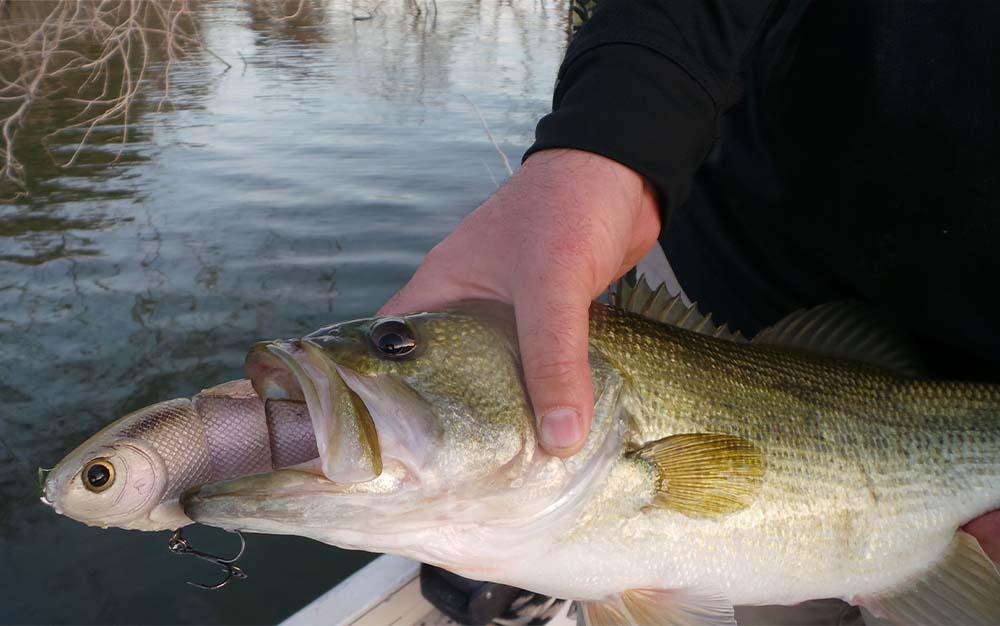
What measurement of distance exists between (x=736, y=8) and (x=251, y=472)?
167 cm

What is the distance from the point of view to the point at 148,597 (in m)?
3.43

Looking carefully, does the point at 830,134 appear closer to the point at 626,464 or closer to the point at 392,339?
the point at 626,464

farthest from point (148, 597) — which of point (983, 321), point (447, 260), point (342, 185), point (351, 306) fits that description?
point (342, 185)

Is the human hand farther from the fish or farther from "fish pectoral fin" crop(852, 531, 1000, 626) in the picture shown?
"fish pectoral fin" crop(852, 531, 1000, 626)

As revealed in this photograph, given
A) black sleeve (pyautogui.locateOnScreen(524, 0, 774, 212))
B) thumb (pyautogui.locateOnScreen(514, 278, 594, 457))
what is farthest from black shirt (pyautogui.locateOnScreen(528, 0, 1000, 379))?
thumb (pyautogui.locateOnScreen(514, 278, 594, 457))

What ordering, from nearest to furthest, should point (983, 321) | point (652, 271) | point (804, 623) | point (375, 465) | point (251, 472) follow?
point (375, 465) < point (251, 472) < point (983, 321) < point (804, 623) < point (652, 271)

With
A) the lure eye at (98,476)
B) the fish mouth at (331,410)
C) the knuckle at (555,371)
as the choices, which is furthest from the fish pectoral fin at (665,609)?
the lure eye at (98,476)

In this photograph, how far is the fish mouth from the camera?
1.28 metres

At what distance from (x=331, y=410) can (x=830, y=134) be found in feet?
5.21

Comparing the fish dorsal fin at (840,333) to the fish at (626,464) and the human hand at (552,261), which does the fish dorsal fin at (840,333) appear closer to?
the fish at (626,464)

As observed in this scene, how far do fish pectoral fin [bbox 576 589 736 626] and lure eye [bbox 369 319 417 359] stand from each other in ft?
2.52

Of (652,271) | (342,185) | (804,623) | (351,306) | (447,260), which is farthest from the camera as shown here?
(342,185)

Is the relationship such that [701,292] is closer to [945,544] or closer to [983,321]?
[983,321]

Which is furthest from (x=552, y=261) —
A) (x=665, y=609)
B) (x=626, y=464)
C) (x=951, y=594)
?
(x=951, y=594)
